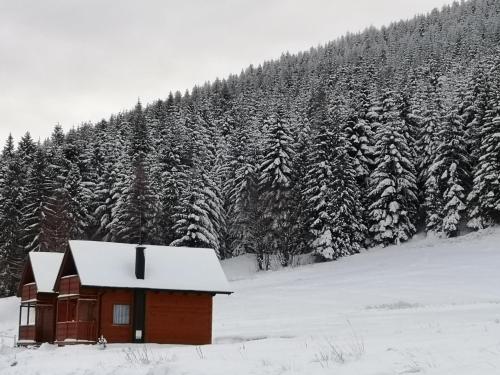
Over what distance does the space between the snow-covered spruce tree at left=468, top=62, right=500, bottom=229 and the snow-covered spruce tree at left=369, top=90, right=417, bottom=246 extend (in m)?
6.80

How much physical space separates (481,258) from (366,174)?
2042cm

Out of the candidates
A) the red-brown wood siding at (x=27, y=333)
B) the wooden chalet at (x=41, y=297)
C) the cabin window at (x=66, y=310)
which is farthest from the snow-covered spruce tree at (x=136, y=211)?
the cabin window at (x=66, y=310)

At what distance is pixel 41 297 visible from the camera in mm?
39656

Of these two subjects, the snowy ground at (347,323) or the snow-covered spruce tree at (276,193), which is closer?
the snowy ground at (347,323)

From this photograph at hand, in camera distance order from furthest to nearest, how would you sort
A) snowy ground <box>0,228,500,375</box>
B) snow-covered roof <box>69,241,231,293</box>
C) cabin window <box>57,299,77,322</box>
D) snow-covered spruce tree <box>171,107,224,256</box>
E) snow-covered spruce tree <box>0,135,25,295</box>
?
snow-covered spruce tree <box>0,135,25,295</box> < snow-covered spruce tree <box>171,107,224,256</box> < cabin window <box>57,299,77,322</box> < snow-covered roof <box>69,241,231,293</box> < snowy ground <box>0,228,500,375</box>

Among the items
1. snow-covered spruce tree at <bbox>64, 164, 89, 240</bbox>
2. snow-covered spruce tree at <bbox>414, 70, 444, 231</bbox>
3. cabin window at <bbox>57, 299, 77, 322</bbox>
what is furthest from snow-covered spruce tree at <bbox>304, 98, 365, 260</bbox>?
cabin window at <bbox>57, 299, 77, 322</bbox>

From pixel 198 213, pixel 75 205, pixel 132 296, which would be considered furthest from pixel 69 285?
pixel 75 205

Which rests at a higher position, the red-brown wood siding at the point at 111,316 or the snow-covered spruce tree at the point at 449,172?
the snow-covered spruce tree at the point at 449,172

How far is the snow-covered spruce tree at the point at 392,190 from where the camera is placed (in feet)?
219

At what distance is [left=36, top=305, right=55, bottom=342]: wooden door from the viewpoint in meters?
39.6

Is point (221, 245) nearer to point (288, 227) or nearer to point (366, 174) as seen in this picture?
point (288, 227)

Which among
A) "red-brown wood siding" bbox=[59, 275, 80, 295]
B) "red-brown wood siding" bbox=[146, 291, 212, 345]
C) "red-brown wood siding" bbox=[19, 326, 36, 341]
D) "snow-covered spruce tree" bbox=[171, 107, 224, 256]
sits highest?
"snow-covered spruce tree" bbox=[171, 107, 224, 256]

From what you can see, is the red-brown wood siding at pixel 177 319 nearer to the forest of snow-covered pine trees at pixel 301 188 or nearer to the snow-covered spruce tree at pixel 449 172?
the forest of snow-covered pine trees at pixel 301 188

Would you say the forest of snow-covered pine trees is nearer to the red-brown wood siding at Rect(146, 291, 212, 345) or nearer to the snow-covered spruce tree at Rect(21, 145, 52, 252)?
the snow-covered spruce tree at Rect(21, 145, 52, 252)
